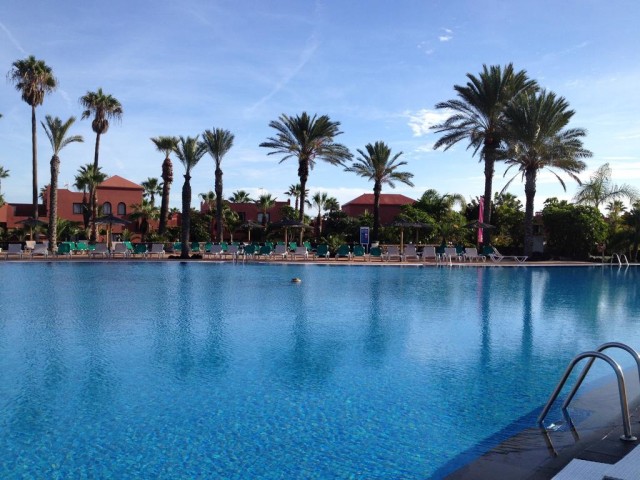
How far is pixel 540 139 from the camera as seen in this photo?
27.8 meters

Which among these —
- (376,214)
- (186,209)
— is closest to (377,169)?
(376,214)

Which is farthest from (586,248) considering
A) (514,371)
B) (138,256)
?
(514,371)

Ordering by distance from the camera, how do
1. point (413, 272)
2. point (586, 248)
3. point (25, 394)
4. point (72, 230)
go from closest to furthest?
point (25, 394) → point (413, 272) → point (586, 248) → point (72, 230)

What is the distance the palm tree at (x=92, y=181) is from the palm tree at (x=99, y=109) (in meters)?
1.06

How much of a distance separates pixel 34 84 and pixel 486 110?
29596mm

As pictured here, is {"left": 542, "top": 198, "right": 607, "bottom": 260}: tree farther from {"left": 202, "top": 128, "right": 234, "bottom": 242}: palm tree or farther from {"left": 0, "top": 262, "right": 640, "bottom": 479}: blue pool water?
{"left": 202, "top": 128, "right": 234, "bottom": 242}: palm tree

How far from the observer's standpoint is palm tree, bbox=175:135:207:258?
2865 centimetres

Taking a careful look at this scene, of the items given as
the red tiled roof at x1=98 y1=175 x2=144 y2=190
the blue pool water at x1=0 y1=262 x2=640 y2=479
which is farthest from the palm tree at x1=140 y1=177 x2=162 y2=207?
the blue pool water at x1=0 y1=262 x2=640 y2=479

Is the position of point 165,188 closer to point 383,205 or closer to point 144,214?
point 144,214

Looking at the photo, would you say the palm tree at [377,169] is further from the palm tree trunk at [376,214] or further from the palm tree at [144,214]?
the palm tree at [144,214]

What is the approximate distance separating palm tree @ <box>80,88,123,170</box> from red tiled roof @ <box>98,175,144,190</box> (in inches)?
326

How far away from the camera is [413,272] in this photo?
22375mm

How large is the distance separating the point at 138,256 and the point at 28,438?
2531 centimetres

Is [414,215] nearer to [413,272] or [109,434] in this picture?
[413,272]
